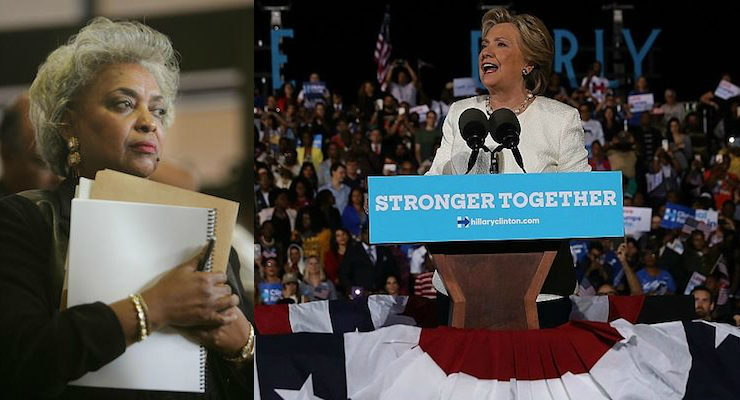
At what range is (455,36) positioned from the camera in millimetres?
11531

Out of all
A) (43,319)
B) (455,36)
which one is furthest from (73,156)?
(455,36)

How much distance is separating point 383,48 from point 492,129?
25.5 feet

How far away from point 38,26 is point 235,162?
53cm

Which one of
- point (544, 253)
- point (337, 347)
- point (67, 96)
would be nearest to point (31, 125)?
point (67, 96)

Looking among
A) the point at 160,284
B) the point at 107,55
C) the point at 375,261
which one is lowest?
the point at 375,261

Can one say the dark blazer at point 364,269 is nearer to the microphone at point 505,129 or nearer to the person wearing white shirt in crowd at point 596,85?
the person wearing white shirt in crowd at point 596,85

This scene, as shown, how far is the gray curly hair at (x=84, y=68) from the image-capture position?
7.88ft

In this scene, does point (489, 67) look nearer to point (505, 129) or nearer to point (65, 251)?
point (505, 129)

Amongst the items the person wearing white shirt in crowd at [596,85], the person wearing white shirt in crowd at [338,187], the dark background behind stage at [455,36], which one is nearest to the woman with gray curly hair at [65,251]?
the person wearing white shirt in crowd at [338,187]

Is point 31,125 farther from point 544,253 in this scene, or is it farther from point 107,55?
point 544,253

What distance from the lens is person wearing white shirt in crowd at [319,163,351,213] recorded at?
799 centimetres

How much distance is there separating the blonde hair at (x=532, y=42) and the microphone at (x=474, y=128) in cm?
42

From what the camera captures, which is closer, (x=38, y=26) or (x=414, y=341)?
(x=38, y=26)

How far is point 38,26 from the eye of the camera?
2.38 metres
